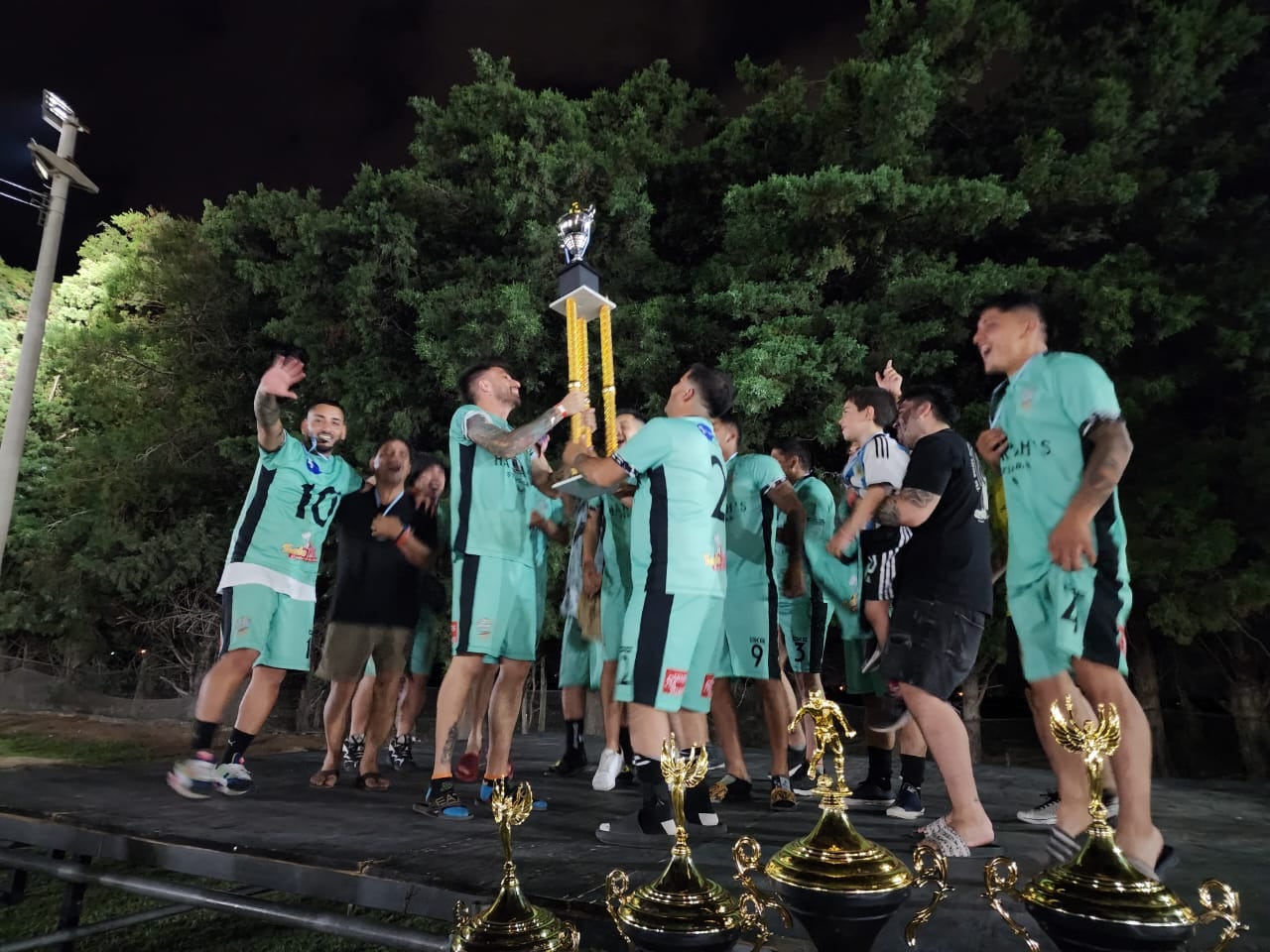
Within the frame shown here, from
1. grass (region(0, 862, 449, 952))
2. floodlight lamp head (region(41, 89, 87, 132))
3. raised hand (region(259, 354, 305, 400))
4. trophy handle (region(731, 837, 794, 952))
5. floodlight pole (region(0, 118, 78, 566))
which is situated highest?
floodlight lamp head (region(41, 89, 87, 132))

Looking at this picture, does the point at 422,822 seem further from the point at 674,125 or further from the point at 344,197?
the point at 674,125

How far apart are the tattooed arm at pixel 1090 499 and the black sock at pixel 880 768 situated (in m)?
1.82

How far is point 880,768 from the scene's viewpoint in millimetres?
3727

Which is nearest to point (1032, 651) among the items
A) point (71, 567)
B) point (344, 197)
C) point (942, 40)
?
point (942, 40)

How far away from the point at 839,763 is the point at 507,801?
0.56m

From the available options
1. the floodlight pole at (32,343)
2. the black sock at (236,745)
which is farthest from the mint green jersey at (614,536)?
the floodlight pole at (32,343)

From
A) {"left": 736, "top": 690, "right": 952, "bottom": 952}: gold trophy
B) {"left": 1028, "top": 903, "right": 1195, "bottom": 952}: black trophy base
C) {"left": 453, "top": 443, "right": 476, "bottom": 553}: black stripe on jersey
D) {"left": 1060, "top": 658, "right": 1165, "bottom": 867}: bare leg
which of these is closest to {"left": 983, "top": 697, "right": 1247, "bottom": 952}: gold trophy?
{"left": 1028, "top": 903, "right": 1195, "bottom": 952}: black trophy base

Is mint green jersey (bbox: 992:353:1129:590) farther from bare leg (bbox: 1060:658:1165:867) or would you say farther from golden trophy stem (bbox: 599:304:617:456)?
golden trophy stem (bbox: 599:304:617:456)

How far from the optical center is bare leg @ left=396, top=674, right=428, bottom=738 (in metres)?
4.95

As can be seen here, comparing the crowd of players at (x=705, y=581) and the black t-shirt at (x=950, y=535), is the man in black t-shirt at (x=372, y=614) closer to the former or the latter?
the crowd of players at (x=705, y=581)

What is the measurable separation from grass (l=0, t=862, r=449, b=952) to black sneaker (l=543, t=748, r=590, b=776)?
1.11 meters

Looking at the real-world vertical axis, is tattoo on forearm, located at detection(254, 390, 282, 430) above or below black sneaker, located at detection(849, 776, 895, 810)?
above

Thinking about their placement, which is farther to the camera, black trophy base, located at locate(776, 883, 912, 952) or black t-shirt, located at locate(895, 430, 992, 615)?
black t-shirt, located at locate(895, 430, 992, 615)

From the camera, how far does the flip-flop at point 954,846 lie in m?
2.41
